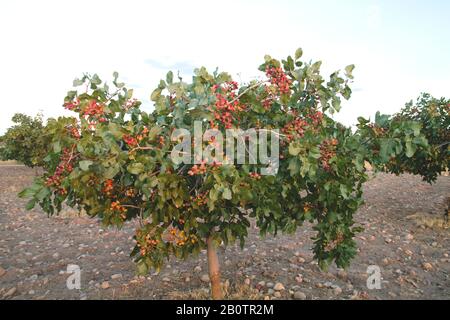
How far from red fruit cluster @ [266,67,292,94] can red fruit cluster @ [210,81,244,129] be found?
433mm

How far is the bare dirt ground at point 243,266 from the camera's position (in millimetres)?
6262

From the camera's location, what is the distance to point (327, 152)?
3.74 metres

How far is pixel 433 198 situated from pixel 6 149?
26027 mm

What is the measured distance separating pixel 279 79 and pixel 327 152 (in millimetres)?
912

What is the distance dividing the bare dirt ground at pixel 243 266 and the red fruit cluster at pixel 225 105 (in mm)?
2991

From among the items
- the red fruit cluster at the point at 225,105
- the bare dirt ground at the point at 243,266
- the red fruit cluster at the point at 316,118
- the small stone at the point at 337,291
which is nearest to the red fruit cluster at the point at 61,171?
the red fruit cluster at the point at 225,105

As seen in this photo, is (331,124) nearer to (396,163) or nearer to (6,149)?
(396,163)

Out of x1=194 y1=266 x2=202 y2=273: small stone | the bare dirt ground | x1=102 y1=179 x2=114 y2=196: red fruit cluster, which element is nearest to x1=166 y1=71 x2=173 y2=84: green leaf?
x1=102 y1=179 x2=114 y2=196: red fruit cluster

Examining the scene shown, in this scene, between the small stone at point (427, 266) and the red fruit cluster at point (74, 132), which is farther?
the small stone at point (427, 266)

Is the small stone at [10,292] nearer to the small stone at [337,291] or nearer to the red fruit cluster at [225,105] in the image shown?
the red fruit cluster at [225,105]

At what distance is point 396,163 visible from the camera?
10.5 m

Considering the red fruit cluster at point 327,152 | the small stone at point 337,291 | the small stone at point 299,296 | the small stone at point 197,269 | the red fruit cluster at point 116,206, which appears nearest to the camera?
the red fruit cluster at point 116,206

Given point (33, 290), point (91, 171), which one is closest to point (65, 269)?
point (33, 290)

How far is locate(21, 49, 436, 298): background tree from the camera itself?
11.0ft
